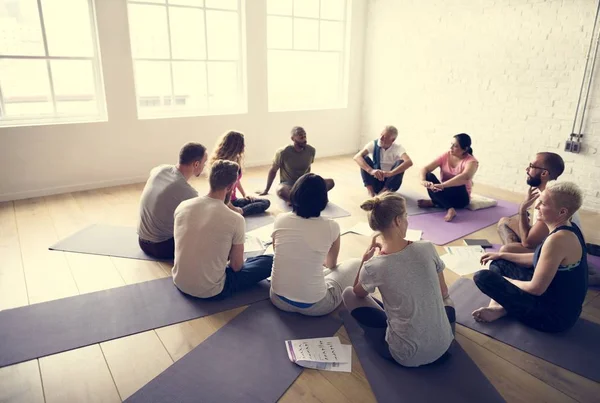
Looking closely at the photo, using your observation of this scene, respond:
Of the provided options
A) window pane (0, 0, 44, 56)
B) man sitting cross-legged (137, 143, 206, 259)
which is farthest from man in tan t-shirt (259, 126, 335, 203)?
window pane (0, 0, 44, 56)

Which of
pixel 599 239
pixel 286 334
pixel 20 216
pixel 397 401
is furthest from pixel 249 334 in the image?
pixel 599 239

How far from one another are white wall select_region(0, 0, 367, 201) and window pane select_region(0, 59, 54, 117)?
284 mm

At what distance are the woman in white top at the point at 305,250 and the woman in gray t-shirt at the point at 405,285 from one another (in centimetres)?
37

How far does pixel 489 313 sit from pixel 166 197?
7.25 feet

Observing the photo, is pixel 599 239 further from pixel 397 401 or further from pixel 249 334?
pixel 249 334

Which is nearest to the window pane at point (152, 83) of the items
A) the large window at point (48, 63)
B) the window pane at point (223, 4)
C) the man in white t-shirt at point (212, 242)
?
the large window at point (48, 63)

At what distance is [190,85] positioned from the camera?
5.51m

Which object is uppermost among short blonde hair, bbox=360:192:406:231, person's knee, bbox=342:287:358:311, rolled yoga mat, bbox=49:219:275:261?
short blonde hair, bbox=360:192:406:231

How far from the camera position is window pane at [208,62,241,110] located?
18.5 ft

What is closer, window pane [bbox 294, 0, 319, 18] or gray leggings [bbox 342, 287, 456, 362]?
gray leggings [bbox 342, 287, 456, 362]

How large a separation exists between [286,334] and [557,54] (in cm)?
421

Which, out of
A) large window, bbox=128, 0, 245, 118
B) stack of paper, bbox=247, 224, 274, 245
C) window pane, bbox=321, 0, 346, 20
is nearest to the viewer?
stack of paper, bbox=247, 224, 274, 245

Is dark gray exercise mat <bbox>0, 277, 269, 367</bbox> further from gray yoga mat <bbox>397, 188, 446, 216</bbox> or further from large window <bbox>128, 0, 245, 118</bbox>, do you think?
large window <bbox>128, 0, 245, 118</bbox>

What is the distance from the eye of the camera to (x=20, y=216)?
4.03 m
